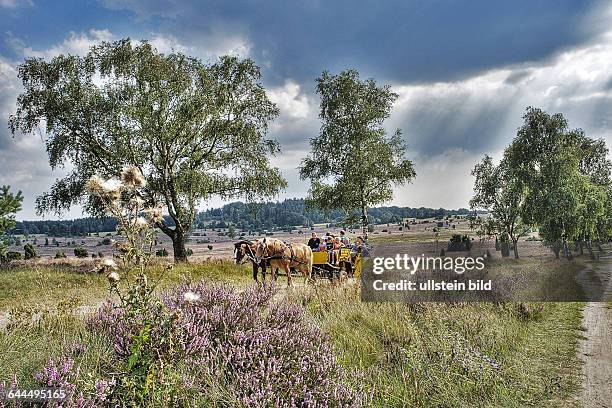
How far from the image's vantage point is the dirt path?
644 cm

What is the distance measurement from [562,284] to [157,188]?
714 inches

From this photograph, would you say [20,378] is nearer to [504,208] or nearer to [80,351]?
[80,351]

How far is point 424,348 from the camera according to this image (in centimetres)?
711

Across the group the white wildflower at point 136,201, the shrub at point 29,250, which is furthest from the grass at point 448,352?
the shrub at point 29,250

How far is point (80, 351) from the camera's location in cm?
522

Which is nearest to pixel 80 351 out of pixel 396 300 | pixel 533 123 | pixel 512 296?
pixel 396 300

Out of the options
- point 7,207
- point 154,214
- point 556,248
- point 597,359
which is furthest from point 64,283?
point 556,248

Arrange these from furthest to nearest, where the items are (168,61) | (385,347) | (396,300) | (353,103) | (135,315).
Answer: (353,103) < (168,61) < (396,300) < (385,347) < (135,315)

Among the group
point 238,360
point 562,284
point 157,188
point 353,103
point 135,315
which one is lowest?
point 562,284

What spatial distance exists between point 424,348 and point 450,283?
553 centimetres

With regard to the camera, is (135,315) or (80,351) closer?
(135,315)

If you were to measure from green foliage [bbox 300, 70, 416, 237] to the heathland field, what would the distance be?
19.3 m

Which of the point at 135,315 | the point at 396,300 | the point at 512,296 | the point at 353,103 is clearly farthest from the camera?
the point at 353,103

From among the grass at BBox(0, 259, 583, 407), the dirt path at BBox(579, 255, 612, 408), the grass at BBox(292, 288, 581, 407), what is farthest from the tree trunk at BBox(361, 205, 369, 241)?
the grass at BBox(292, 288, 581, 407)
